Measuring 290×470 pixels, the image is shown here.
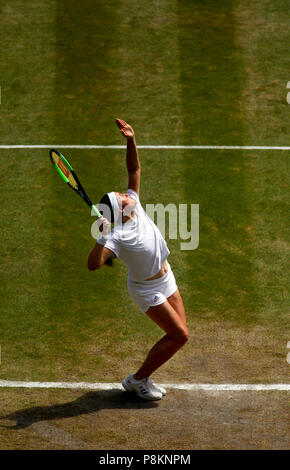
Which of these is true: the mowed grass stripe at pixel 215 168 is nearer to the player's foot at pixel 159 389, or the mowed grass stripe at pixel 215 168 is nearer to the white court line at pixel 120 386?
the white court line at pixel 120 386

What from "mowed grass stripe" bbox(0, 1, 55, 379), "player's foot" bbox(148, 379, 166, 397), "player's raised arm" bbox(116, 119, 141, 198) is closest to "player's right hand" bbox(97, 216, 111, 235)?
"player's raised arm" bbox(116, 119, 141, 198)

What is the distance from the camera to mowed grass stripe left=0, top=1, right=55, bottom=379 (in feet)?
31.5

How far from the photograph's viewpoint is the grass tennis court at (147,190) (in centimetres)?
901

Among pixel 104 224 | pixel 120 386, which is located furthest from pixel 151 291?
pixel 120 386

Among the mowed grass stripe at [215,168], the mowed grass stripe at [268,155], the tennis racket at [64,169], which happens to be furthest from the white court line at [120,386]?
the tennis racket at [64,169]

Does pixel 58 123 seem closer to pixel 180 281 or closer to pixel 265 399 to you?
pixel 180 281

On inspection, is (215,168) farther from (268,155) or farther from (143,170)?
(143,170)

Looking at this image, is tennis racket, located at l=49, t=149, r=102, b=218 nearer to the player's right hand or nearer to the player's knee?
the player's right hand

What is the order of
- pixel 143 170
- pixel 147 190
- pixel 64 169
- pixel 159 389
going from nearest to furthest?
pixel 159 389 < pixel 64 169 < pixel 147 190 < pixel 143 170

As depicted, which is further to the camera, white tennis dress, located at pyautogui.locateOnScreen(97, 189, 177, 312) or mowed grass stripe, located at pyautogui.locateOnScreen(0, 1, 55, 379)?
mowed grass stripe, located at pyautogui.locateOnScreen(0, 1, 55, 379)

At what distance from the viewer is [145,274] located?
8.31m

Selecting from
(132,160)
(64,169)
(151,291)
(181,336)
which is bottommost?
(181,336)

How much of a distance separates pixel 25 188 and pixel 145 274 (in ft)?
14.0
